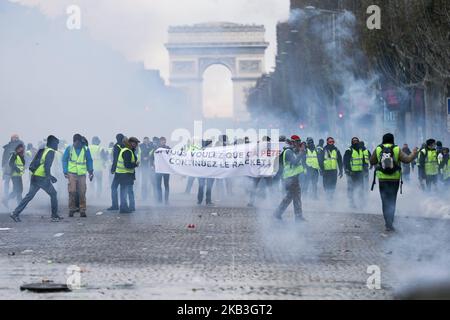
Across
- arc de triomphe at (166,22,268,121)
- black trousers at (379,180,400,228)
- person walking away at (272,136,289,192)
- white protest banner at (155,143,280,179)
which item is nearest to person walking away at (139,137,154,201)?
white protest banner at (155,143,280,179)

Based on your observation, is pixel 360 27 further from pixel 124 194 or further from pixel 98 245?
pixel 98 245

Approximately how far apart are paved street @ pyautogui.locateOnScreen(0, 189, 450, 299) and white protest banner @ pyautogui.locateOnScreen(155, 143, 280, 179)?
503 centimetres

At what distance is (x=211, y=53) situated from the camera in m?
126

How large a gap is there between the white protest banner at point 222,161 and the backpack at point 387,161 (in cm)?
834

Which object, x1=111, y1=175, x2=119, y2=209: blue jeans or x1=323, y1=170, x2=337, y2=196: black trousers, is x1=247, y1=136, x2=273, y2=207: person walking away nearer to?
x1=323, y1=170, x2=337, y2=196: black trousers

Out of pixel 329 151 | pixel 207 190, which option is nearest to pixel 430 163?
pixel 329 151

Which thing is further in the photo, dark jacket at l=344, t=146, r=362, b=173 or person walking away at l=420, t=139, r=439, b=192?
person walking away at l=420, t=139, r=439, b=192

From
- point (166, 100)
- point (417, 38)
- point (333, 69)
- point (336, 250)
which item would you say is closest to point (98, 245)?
point (336, 250)

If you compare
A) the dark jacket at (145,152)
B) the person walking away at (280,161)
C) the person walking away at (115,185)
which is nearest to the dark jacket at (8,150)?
the person walking away at (115,185)

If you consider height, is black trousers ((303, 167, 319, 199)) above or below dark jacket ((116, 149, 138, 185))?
below

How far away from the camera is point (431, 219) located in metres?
20.0

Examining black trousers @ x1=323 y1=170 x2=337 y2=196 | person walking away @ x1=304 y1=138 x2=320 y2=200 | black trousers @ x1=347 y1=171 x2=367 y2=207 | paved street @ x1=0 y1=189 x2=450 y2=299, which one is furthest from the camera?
person walking away @ x1=304 y1=138 x2=320 y2=200

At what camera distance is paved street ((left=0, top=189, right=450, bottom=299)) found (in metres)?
10.3

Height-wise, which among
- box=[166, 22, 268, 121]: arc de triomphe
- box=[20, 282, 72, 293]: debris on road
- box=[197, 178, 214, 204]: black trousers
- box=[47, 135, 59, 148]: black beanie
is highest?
box=[166, 22, 268, 121]: arc de triomphe
